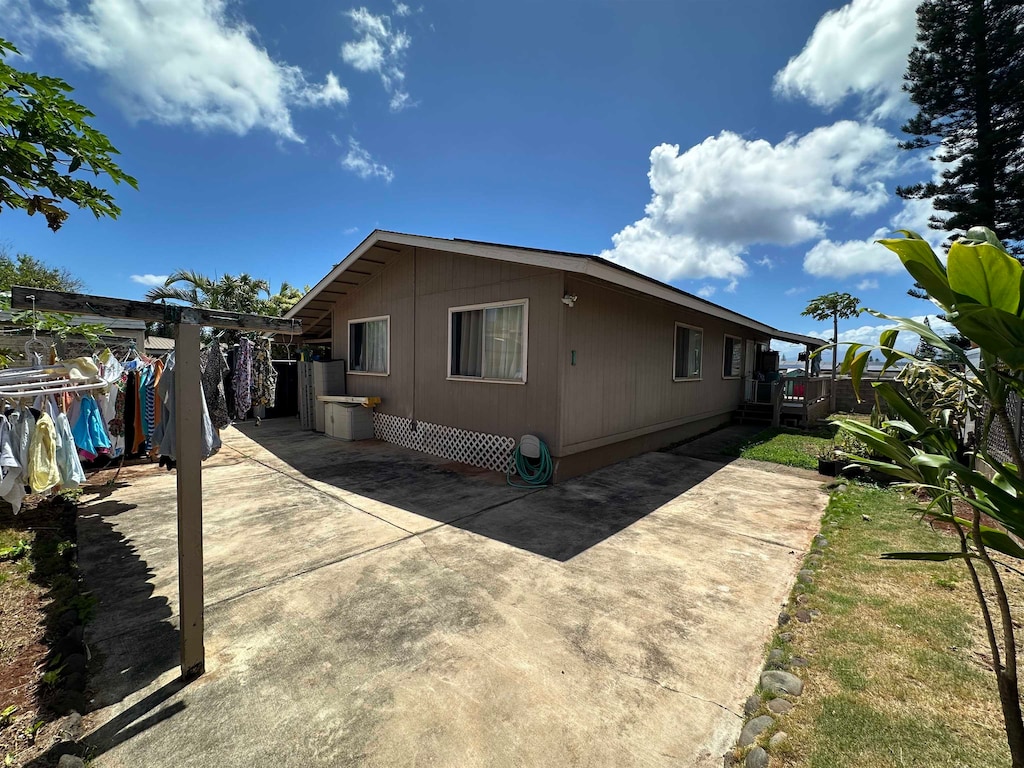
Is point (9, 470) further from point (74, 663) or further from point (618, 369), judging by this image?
point (618, 369)

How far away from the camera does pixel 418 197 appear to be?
10.6 meters

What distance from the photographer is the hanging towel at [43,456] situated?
9.78 ft

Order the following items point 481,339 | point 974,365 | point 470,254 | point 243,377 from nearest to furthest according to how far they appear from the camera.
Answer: point 974,365 < point 243,377 < point 470,254 < point 481,339

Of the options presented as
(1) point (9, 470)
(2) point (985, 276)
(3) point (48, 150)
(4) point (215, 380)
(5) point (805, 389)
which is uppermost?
(3) point (48, 150)

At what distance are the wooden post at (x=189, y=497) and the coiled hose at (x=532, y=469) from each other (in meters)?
3.92

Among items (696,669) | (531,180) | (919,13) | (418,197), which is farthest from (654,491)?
(919,13)

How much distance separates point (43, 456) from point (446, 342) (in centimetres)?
498

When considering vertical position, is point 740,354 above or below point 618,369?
above

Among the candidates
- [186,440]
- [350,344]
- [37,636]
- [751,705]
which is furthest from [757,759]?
[350,344]

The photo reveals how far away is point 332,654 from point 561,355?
4190 millimetres

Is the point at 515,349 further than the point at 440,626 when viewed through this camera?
Yes

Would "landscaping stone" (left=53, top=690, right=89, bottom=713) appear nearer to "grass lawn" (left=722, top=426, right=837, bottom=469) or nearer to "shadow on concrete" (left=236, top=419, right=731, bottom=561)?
"shadow on concrete" (left=236, top=419, right=731, bottom=561)

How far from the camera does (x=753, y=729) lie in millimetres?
1803

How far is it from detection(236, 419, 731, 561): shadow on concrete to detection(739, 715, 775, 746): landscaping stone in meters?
1.77
